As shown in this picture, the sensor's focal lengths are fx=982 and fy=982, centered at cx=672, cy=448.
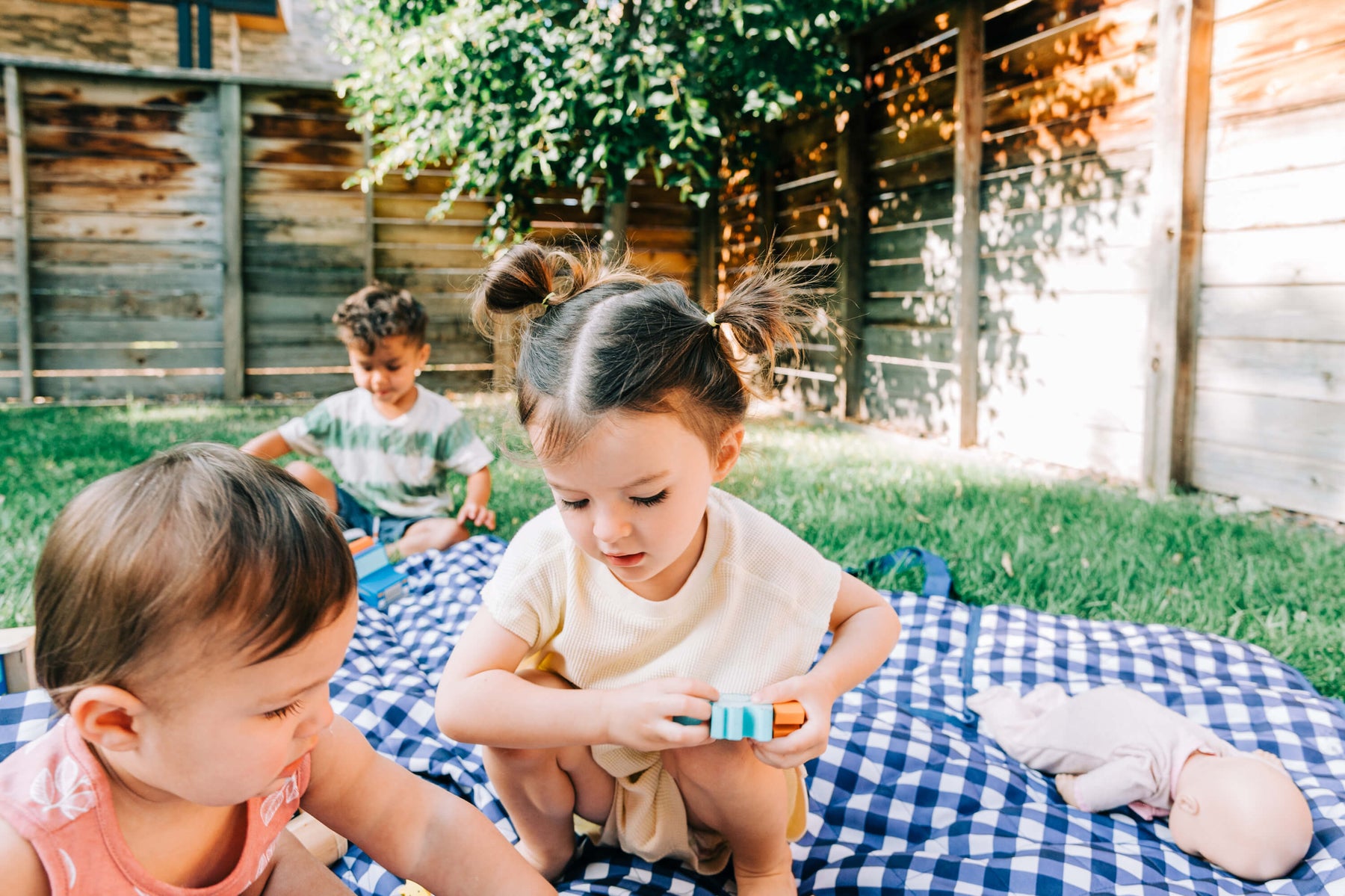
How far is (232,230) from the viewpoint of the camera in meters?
7.09

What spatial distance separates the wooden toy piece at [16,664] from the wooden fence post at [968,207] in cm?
457

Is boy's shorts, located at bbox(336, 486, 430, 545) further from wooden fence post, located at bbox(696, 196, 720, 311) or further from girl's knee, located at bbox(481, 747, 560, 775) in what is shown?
wooden fence post, located at bbox(696, 196, 720, 311)

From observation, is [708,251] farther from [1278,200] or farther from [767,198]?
[1278,200]

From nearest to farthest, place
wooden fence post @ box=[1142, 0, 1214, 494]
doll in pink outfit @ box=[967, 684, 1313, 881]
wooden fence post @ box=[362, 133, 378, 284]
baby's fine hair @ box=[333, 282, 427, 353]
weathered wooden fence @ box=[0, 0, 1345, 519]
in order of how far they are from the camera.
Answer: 1. doll in pink outfit @ box=[967, 684, 1313, 881]
2. baby's fine hair @ box=[333, 282, 427, 353]
3. weathered wooden fence @ box=[0, 0, 1345, 519]
4. wooden fence post @ box=[1142, 0, 1214, 494]
5. wooden fence post @ box=[362, 133, 378, 284]

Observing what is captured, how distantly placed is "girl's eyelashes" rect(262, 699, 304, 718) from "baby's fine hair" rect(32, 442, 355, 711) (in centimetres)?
7

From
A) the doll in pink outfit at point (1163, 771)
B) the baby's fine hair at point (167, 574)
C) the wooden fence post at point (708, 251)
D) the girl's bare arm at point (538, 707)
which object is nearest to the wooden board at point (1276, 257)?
the doll in pink outfit at point (1163, 771)

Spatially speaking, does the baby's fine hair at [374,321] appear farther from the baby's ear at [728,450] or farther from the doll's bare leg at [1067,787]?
the doll's bare leg at [1067,787]

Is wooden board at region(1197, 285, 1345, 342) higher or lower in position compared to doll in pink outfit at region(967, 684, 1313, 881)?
higher

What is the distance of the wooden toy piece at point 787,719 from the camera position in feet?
4.08

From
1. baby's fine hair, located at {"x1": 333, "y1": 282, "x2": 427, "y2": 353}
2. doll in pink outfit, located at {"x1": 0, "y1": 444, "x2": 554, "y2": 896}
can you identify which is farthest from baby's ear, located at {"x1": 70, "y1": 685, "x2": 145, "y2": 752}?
baby's fine hair, located at {"x1": 333, "y1": 282, "x2": 427, "y2": 353}

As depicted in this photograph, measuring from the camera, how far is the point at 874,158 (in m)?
6.16

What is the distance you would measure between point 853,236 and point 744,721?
5.44 m

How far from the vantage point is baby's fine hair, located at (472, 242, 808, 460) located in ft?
4.44

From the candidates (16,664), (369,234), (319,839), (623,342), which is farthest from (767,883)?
(369,234)
